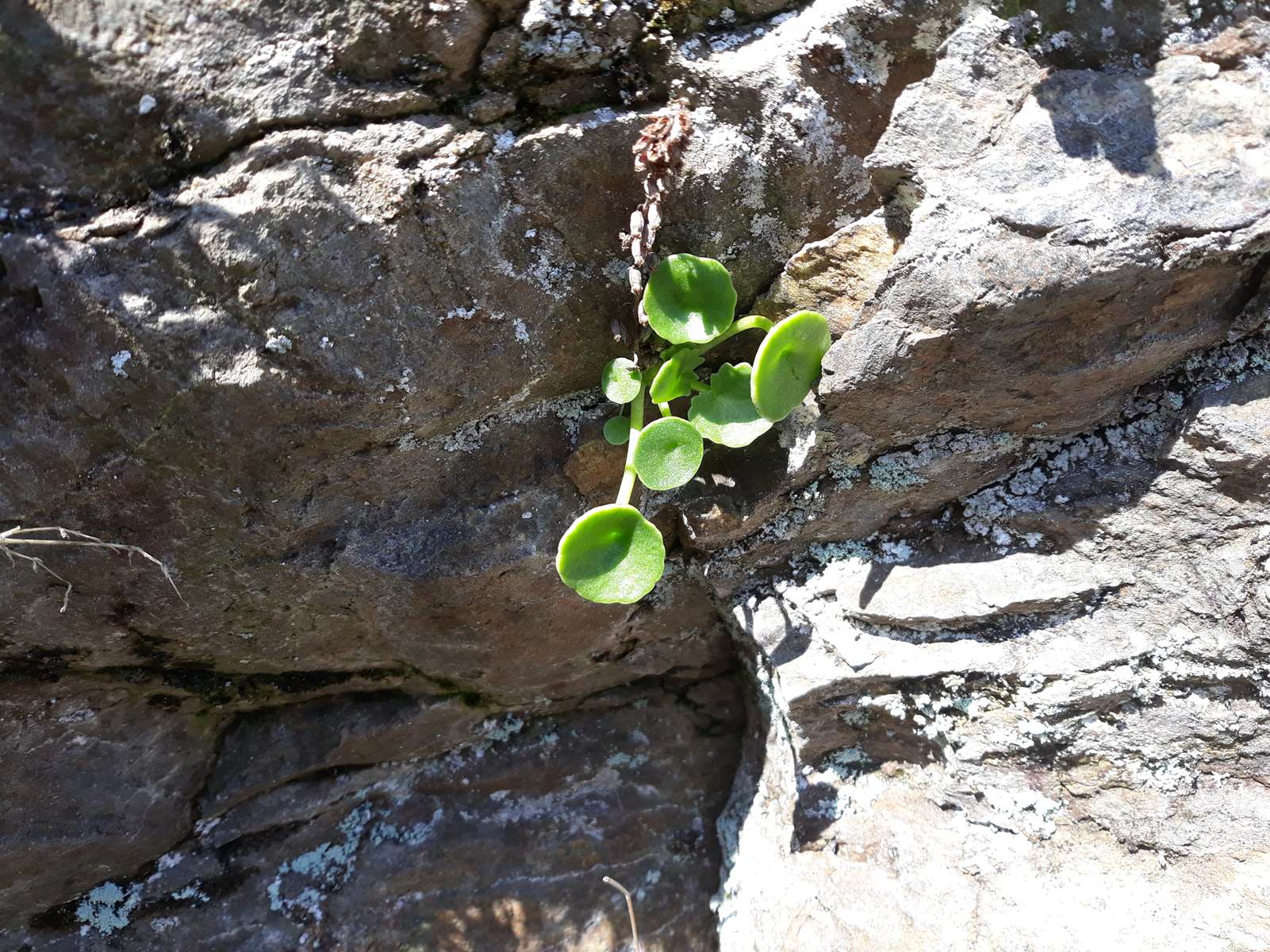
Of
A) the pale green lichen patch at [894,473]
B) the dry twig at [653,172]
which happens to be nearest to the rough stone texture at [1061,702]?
the pale green lichen patch at [894,473]

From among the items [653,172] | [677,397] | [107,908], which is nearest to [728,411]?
[677,397]

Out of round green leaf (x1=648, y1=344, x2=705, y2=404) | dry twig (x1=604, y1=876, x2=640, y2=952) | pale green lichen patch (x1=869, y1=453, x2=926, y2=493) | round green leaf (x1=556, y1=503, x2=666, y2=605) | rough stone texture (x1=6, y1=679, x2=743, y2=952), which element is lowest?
dry twig (x1=604, y1=876, x2=640, y2=952)

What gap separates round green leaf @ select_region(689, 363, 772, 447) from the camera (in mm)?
1646

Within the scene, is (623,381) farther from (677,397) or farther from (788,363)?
(788,363)

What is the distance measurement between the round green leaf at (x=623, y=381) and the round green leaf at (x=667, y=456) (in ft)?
0.25

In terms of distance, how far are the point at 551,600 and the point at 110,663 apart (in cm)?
96

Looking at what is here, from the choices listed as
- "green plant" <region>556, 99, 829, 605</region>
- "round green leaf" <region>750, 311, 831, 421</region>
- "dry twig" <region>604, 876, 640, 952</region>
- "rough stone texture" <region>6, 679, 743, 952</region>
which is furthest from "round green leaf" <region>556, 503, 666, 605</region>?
"dry twig" <region>604, 876, 640, 952</region>

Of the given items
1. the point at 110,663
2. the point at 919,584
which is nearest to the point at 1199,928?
the point at 919,584

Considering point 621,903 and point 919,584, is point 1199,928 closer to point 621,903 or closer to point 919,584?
point 919,584

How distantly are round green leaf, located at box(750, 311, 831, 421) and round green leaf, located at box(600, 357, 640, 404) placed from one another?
0.23 m

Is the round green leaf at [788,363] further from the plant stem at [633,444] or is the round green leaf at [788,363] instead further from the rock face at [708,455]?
the plant stem at [633,444]

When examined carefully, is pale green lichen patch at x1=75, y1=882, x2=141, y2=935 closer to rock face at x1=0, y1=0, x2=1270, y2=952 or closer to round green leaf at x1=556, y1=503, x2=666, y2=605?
rock face at x1=0, y1=0, x2=1270, y2=952

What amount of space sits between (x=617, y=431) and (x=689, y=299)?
12.0 inches

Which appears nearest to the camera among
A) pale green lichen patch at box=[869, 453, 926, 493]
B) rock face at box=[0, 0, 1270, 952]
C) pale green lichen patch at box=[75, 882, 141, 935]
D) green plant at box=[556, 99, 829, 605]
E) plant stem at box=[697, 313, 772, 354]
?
rock face at box=[0, 0, 1270, 952]
